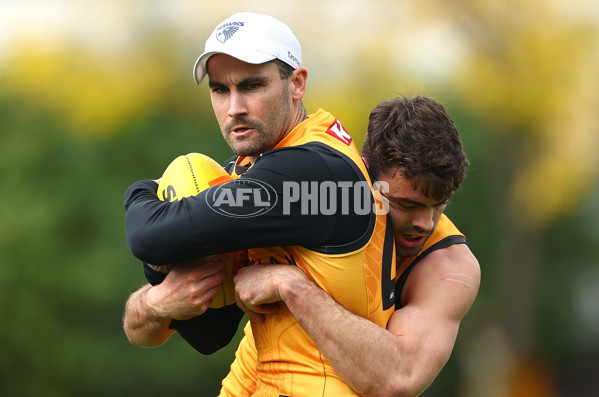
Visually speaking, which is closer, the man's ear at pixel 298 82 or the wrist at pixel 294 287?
the wrist at pixel 294 287

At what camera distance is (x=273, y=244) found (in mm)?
3338

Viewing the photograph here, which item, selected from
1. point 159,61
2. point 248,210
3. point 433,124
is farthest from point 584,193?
point 248,210

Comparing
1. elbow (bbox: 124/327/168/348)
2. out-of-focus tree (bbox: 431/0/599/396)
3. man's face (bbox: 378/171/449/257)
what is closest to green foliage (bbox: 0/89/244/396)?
out-of-focus tree (bbox: 431/0/599/396)

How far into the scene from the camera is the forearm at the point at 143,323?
390 centimetres

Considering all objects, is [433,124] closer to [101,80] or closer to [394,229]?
[394,229]

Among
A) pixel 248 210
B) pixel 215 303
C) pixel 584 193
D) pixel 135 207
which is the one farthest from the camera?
pixel 584 193

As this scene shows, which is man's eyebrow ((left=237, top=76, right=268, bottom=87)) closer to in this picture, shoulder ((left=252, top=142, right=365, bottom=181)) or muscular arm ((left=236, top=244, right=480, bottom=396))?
shoulder ((left=252, top=142, right=365, bottom=181))

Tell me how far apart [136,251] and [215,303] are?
589 mm

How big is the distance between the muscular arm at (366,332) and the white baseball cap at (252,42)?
100 centimetres

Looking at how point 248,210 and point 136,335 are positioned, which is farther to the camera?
point 136,335

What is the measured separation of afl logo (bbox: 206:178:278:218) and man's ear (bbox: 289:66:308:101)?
0.70m

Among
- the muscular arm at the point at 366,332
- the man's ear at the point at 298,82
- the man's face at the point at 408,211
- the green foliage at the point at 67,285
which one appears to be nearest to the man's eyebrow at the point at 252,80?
the man's ear at the point at 298,82

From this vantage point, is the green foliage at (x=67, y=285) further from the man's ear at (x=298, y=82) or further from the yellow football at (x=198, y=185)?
the man's ear at (x=298, y=82)

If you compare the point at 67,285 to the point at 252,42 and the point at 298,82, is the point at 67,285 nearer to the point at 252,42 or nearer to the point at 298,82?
the point at 298,82
